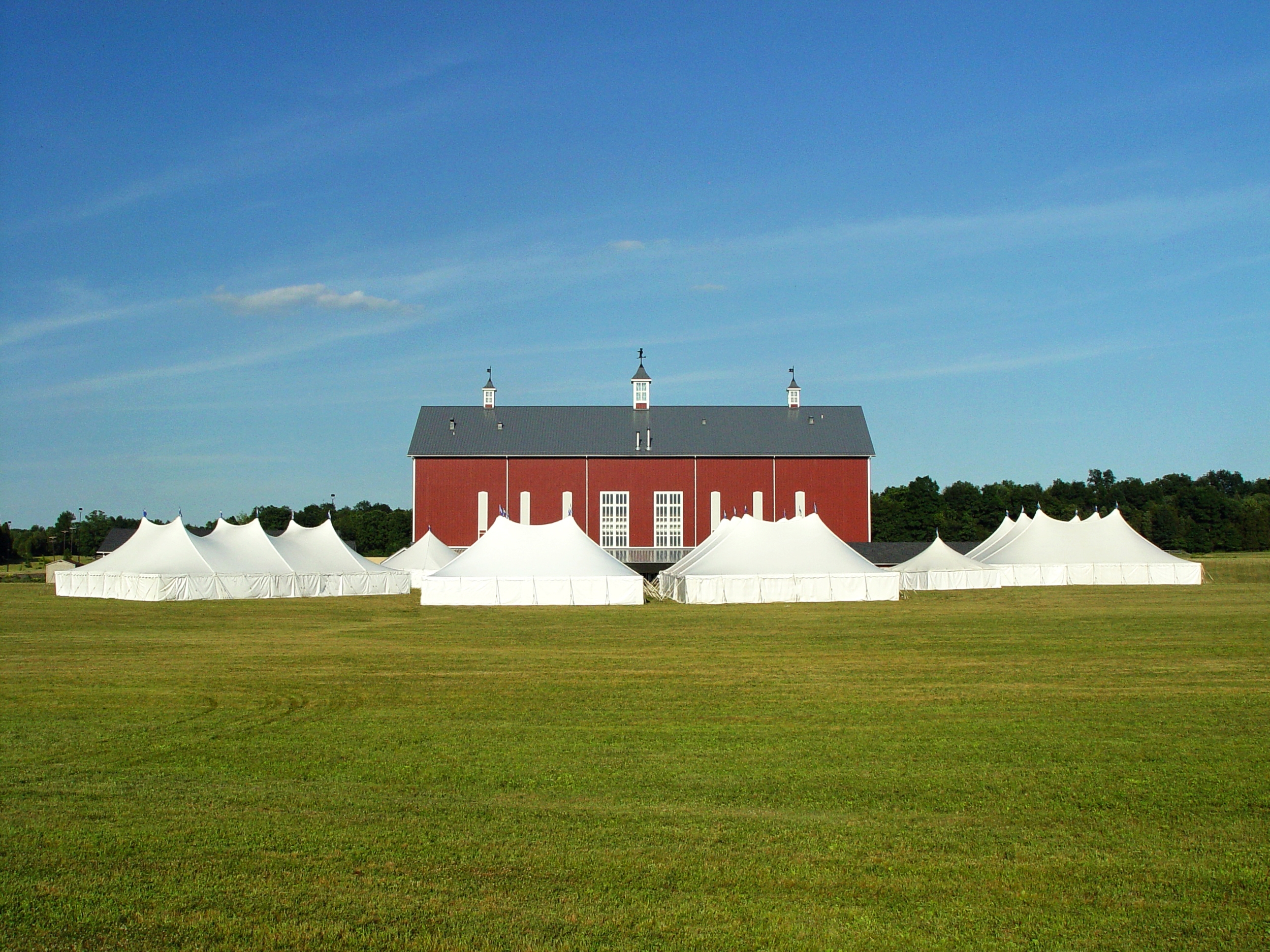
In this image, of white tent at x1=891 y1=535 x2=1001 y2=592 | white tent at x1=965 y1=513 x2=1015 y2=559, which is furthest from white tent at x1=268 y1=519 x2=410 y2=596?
white tent at x1=965 y1=513 x2=1015 y2=559

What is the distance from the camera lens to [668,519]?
55.0 m

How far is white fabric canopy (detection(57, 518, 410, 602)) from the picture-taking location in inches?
1444

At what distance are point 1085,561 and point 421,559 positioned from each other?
95.9 feet

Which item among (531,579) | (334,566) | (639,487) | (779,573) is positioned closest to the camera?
(531,579)

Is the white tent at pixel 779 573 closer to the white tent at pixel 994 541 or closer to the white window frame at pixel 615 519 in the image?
the white tent at pixel 994 541

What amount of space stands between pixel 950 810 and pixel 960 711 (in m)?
4.79

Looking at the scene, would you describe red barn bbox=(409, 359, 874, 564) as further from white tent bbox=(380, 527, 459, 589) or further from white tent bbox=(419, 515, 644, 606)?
white tent bbox=(419, 515, 644, 606)

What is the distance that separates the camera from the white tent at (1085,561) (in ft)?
156

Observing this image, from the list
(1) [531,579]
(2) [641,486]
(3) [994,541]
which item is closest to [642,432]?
(2) [641,486]

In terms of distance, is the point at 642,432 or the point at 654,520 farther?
the point at 642,432

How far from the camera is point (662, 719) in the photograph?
11.8 metres

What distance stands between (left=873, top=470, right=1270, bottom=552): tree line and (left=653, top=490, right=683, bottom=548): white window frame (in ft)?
96.0

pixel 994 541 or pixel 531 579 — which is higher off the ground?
pixel 994 541

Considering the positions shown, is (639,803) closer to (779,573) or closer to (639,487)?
(779,573)
